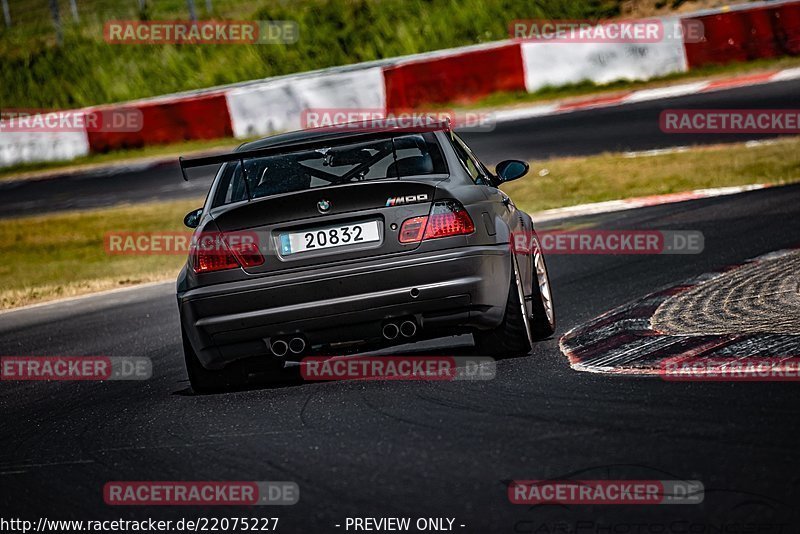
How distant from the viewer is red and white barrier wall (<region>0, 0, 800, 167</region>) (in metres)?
22.7

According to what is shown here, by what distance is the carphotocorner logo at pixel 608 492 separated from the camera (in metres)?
3.97

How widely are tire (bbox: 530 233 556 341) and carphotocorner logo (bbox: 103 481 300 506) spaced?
9.46 feet

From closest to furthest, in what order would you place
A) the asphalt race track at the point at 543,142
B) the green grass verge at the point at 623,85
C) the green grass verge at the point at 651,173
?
the green grass verge at the point at 651,173 < the asphalt race track at the point at 543,142 < the green grass verge at the point at 623,85

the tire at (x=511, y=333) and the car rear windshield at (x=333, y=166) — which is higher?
the car rear windshield at (x=333, y=166)

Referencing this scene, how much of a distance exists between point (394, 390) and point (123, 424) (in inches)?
50.0

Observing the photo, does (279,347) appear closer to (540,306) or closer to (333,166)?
(333,166)

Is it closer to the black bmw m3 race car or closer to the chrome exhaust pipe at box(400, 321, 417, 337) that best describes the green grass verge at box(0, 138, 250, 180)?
the black bmw m3 race car

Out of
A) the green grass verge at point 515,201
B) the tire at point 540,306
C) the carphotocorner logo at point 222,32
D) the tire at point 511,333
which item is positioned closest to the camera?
the tire at point 511,333

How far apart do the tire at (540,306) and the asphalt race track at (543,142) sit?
10.2 metres

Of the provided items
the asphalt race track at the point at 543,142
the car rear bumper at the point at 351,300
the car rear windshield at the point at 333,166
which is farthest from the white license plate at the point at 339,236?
the asphalt race track at the point at 543,142

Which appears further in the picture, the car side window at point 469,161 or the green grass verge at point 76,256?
the green grass verge at point 76,256

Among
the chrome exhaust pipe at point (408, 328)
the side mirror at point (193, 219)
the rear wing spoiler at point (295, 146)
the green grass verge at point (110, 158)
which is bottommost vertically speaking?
the green grass verge at point (110, 158)

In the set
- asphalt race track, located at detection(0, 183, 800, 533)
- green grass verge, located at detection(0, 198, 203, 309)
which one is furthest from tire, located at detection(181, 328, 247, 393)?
green grass verge, located at detection(0, 198, 203, 309)

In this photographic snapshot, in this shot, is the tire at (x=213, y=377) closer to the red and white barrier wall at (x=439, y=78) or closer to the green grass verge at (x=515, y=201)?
the green grass verge at (x=515, y=201)
